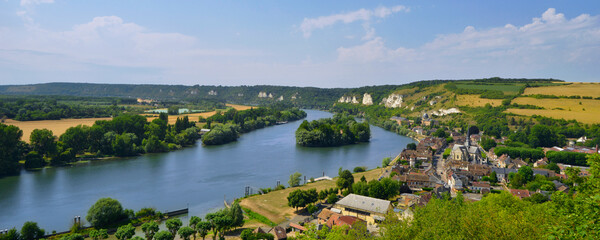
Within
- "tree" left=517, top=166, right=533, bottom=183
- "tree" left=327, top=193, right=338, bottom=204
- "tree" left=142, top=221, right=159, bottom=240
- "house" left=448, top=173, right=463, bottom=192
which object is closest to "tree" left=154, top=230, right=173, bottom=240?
"tree" left=142, top=221, right=159, bottom=240

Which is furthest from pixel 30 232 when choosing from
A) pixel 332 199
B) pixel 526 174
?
pixel 526 174

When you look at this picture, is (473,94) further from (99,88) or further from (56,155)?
(99,88)

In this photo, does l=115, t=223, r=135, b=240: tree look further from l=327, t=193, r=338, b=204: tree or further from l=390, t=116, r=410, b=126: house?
l=390, t=116, r=410, b=126: house

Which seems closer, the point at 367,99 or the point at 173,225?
the point at 173,225

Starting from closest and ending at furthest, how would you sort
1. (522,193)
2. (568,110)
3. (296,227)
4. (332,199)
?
(296,227)
(332,199)
(522,193)
(568,110)

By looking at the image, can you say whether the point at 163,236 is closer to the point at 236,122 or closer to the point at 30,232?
the point at 30,232

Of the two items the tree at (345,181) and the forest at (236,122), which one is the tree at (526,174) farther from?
the forest at (236,122)
